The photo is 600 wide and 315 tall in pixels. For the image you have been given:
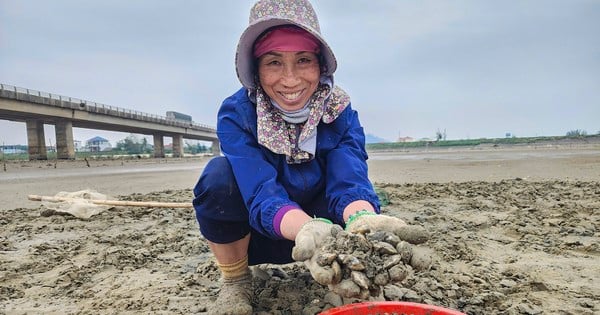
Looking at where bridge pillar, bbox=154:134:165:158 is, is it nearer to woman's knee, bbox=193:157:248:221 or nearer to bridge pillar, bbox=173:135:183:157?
bridge pillar, bbox=173:135:183:157

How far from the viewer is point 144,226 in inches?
151

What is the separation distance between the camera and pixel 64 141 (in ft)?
93.0

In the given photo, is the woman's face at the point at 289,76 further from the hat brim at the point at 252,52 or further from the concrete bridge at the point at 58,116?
the concrete bridge at the point at 58,116

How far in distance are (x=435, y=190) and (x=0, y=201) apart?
23.2 feet

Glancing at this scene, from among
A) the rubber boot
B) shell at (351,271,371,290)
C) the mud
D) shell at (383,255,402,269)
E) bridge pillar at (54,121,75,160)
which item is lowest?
the mud

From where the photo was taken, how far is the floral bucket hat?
168 cm

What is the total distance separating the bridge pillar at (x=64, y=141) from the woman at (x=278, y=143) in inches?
1228

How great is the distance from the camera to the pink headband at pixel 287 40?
171 centimetres

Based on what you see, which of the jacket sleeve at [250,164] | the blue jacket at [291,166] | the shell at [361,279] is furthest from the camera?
the blue jacket at [291,166]

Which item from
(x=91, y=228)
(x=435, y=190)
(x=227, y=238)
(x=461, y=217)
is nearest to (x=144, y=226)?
(x=91, y=228)

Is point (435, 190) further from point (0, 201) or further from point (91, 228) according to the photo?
point (0, 201)

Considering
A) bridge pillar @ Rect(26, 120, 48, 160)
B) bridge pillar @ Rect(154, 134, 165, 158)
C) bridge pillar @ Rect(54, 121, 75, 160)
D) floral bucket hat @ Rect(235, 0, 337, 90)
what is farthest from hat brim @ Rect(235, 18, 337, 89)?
bridge pillar @ Rect(154, 134, 165, 158)

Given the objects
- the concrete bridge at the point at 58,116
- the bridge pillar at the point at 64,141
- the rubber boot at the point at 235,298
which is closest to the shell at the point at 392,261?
the rubber boot at the point at 235,298

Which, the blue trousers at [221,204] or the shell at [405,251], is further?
the blue trousers at [221,204]
